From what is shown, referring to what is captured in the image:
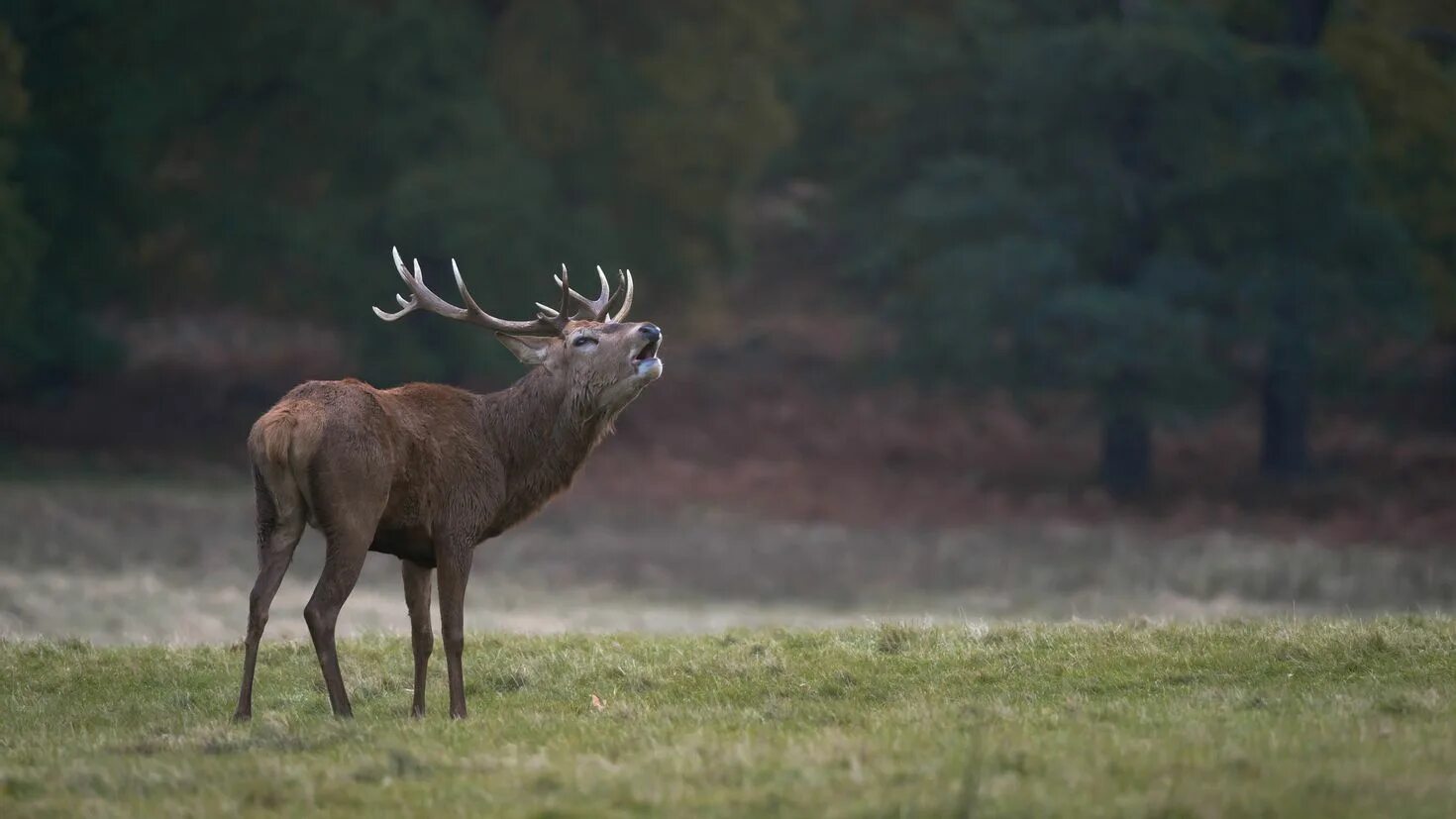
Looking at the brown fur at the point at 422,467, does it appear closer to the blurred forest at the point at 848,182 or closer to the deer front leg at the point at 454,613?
the deer front leg at the point at 454,613

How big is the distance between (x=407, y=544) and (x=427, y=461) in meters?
0.52

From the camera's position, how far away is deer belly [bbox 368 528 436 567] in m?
11.2

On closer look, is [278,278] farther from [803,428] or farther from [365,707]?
[365,707]

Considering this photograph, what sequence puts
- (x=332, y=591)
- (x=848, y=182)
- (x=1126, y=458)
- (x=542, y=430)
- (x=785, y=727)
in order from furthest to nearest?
(x=848, y=182)
(x=1126, y=458)
(x=542, y=430)
(x=332, y=591)
(x=785, y=727)

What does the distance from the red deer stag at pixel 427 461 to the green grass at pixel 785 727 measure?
0.72 meters

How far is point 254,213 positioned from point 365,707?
1109 inches

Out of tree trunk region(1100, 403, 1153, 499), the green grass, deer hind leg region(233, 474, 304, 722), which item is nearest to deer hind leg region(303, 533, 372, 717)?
deer hind leg region(233, 474, 304, 722)

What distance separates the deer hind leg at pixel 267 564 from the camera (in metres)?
10.5

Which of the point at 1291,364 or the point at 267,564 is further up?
the point at 1291,364

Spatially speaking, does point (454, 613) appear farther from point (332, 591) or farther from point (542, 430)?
point (542, 430)

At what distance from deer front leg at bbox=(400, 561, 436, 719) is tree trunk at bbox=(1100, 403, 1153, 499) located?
25878 mm

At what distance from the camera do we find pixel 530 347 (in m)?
12.3

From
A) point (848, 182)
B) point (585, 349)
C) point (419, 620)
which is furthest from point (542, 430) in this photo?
point (848, 182)

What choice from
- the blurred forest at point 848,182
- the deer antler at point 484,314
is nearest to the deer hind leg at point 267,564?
the deer antler at point 484,314
